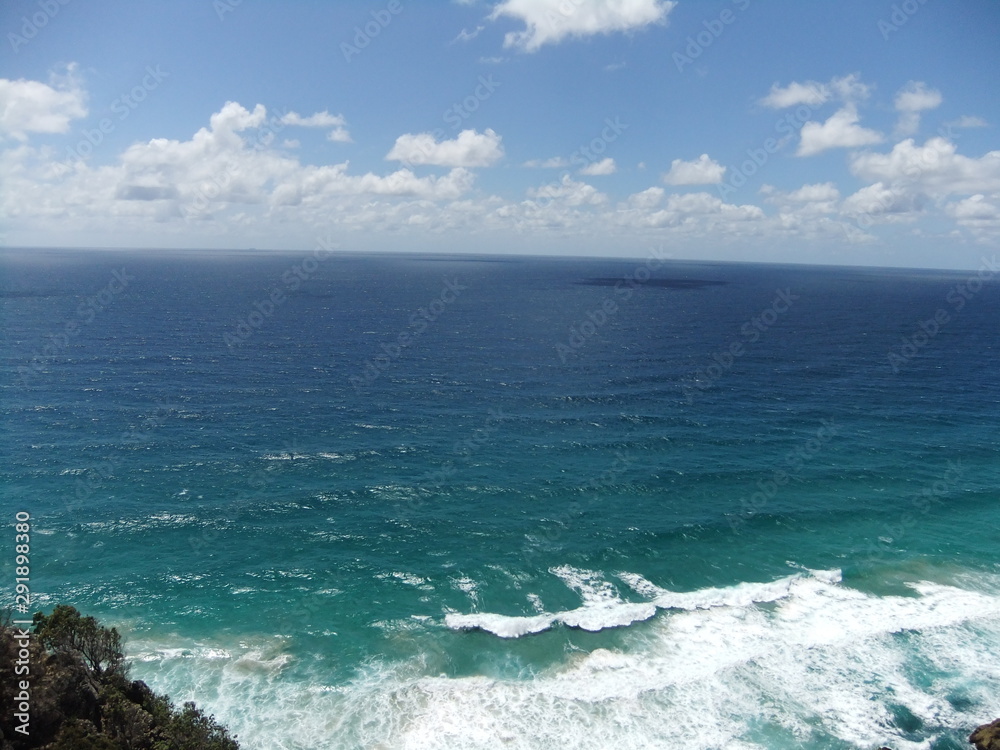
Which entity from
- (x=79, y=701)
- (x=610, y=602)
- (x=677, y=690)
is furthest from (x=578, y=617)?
(x=79, y=701)

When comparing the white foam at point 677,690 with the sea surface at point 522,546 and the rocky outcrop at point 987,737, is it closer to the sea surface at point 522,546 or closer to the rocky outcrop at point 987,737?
the sea surface at point 522,546

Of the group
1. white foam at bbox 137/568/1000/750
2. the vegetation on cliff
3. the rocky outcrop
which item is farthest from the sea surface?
the vegetation on cliff

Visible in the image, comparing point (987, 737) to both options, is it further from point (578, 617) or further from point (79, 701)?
point (79, 701)

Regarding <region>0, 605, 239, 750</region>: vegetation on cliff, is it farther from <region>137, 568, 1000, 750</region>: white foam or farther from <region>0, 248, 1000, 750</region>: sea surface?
<region>0, 248, 1000, 750</region>: sea surface

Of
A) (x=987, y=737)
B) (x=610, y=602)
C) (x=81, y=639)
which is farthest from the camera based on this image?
(x=610, y=602)

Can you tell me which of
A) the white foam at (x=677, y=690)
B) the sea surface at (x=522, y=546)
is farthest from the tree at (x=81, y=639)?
the white foam at (x=677, y=690)

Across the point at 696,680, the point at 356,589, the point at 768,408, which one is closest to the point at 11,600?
the point at 356,589

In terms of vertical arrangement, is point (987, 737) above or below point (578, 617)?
below

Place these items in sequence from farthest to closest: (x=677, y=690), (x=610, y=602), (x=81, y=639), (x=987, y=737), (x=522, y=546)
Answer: (x=522, y=546)
(x=610, y=602)
(x=677, y=690)
(x=987, y=737)
(x=81, y=639)
